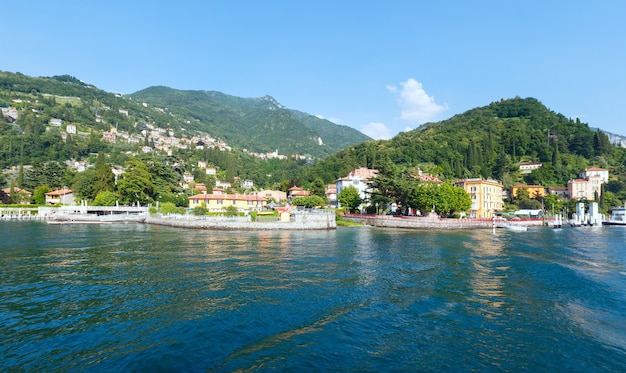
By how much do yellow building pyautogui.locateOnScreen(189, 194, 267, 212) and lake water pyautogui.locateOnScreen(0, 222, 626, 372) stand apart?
140ft

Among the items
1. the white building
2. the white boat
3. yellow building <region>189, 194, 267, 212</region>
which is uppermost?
the white building

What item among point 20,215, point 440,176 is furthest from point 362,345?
point 440,176

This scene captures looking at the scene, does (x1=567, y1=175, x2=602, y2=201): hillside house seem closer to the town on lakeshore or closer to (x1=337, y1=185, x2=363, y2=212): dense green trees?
the town on lakeshore

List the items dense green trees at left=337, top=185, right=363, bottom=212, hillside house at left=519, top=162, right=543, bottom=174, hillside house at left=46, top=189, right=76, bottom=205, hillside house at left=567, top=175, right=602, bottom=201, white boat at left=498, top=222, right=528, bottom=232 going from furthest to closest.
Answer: hillside house at left=519, top=162, right=543, bottom=174, hillside house at left=567, top=175, right=602, bottom=201, hillside house at left=46, top=189, right=76, bottom=205, dense green trees at left=337, top=185, right=363, bottom=212, white boat at left=498, top=222, right=528, bottom=232

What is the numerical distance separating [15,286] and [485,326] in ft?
68.3

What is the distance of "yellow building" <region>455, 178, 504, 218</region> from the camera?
260 ft

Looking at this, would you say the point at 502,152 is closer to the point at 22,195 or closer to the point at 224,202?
the point at 224,202

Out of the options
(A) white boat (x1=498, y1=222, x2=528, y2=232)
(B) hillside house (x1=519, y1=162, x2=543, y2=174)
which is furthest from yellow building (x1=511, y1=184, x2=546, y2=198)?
(A) white boat (x1=498, y1=222, x2=528, y2=232)

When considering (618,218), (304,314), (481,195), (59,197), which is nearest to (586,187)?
(618,218)

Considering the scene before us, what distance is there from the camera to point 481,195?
79500 millimetres

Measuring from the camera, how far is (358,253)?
28.0 metres

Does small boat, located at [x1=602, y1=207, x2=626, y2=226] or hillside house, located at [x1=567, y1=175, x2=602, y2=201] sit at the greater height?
hillside house, located at [x1=567, y1=175, x2=602, y2=201]

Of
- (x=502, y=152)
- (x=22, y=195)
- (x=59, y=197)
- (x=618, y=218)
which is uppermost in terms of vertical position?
(x=502, y=152)

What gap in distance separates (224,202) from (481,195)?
58672 mm
